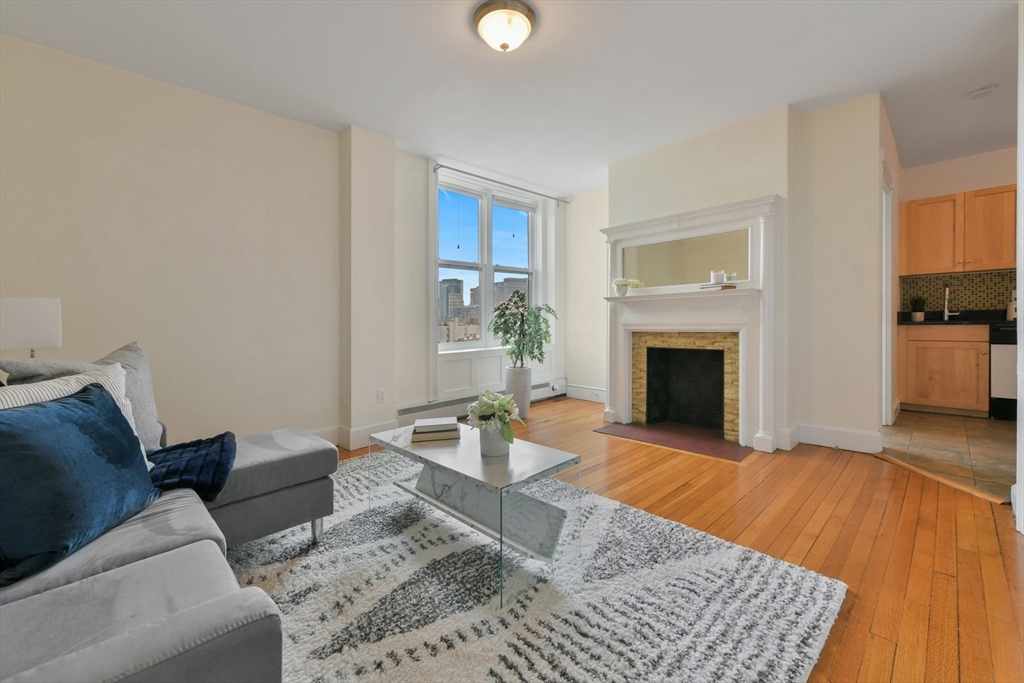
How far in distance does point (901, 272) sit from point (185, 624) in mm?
6723

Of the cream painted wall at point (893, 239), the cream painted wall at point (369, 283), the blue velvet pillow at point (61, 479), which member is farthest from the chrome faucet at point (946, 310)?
the blue velvet pillow at point (61, 479)

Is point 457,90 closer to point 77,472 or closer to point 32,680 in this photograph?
point 77,472

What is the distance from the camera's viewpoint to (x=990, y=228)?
4.48m

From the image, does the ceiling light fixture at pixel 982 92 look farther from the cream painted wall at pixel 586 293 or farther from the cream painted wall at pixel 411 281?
the cream painted wall at pixel 411 281

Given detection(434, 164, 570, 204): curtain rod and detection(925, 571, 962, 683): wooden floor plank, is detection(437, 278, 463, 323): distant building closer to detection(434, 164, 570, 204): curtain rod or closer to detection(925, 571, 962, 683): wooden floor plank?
detection(434, 164, 570, 204): curtain rod

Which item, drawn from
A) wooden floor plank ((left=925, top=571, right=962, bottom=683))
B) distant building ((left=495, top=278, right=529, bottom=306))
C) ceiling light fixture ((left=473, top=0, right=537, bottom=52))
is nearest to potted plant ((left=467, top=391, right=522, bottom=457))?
wooden floor plank ((left=925, top=571, right=962, bottom=683))

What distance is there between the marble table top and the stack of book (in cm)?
3

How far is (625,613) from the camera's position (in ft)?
5.19

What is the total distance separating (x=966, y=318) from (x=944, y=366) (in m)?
0.63

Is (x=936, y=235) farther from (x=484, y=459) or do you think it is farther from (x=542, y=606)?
(x=542, y=606)

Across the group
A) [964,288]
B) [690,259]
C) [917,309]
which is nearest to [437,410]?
[690,259]

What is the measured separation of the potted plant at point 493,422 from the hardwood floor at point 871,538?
1023 millimetres

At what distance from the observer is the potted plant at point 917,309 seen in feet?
16.3

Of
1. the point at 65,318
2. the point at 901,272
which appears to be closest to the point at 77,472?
the point at 65,318
